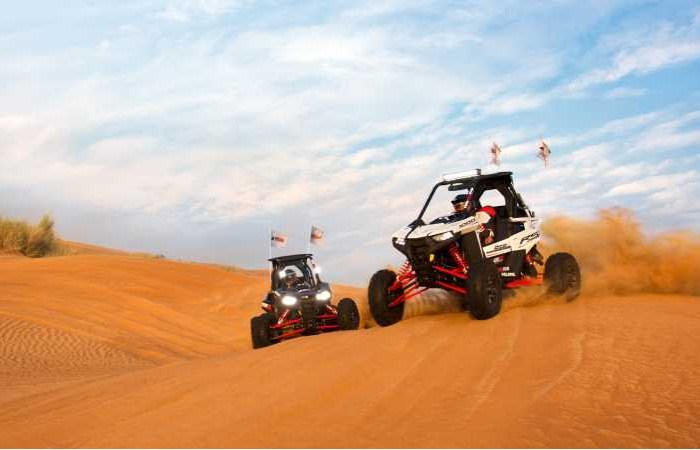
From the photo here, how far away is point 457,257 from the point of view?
9.55 metres

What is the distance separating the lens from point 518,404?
493cm

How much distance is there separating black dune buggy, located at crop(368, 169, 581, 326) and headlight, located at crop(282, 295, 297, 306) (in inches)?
140

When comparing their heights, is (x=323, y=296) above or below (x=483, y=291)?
below

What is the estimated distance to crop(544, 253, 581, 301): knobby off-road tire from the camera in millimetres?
10238

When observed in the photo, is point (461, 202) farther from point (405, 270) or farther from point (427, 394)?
point (427, 394)

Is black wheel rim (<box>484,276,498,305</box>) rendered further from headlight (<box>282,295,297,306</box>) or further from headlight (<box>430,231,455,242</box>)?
headlight (<box>282,295,297,306</box>)

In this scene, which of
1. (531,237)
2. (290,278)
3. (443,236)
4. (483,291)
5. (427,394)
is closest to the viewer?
(427,394)

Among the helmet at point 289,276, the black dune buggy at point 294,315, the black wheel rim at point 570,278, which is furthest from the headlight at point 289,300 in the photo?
the black wheel rim at point 570,278

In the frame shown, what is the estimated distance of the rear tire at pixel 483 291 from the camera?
848cm

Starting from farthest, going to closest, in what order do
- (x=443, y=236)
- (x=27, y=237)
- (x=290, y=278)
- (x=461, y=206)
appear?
(x=27, y=237)
(x=290, y=278)
(x=461, y=206)
(x=443, y=236)

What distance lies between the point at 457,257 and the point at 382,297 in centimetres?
130

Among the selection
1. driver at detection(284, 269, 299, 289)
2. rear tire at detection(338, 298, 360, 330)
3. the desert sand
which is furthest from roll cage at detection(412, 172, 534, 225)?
driver at detection(284, 269, 299, 289)

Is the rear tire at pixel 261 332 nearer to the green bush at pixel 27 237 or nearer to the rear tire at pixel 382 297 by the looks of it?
the rear tire at pixel 382 297

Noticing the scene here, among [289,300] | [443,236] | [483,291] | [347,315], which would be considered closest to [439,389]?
[483,291]
